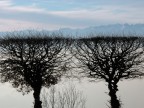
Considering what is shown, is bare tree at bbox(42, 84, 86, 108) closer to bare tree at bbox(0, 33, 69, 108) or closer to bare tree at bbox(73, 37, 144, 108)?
bare tree at bbox(0, 33, 69, 108)

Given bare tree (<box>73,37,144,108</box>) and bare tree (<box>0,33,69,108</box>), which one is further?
bare tree (<box>73,37,144,108</box>)

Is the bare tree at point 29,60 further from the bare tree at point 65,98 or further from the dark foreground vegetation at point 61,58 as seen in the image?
the bare tree at point 65,98

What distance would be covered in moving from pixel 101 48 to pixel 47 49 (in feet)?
19.4

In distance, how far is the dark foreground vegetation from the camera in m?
44.3

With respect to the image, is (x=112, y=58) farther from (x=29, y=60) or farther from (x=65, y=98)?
(x=29, y=60)

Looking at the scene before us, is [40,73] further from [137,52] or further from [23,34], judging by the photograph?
[137,52]

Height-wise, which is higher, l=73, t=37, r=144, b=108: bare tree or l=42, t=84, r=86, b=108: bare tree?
l=73, t=37, r=144, b=108: bare tree

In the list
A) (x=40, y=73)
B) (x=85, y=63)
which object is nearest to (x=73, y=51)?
(x=85, y=63)

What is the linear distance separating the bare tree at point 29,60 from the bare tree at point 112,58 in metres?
3.85

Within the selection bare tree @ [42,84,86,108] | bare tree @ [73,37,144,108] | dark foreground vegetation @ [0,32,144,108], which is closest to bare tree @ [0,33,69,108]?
dark foreground vegetation @ [0,32,144,108]

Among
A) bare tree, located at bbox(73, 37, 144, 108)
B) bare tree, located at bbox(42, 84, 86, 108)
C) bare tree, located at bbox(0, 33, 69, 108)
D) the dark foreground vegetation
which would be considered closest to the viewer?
bare tree, located at bbox(42, 84, 86, 108)

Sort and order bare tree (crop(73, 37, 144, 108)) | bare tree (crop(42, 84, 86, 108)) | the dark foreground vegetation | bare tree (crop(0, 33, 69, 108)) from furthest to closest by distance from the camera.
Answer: bare tree (crop(73, 37, 144, 108))
the dark foreground vegetation
bare tree (crop(0, 33, 69, 108))
bare tree (crop(42, 84, 86, 108))

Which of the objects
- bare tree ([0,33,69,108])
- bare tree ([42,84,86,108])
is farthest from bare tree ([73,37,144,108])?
bare tree ([0,33,69,108])

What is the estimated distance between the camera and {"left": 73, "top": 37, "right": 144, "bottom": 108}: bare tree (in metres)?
45.8
